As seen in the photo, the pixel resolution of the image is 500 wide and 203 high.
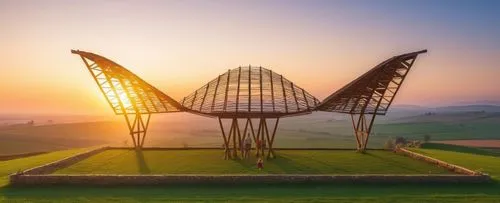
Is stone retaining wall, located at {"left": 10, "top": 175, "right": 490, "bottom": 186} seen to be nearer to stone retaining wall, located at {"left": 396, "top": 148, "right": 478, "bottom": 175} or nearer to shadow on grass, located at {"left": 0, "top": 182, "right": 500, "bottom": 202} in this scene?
shadow on grass, located at {"left": 0, "top": 182, "right": 500, "bottom": 202}

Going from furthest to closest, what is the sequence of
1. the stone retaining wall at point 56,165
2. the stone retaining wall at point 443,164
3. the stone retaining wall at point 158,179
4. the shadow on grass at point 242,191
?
the stone retaining wall at point 443,164, the stone retaining wall at point 56,165, the stone retaining wall at point 158,179, the shadow on grass at point 242,191

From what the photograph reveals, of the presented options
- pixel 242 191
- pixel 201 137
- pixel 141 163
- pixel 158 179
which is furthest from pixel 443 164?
pixel 201 137

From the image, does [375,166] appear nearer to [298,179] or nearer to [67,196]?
[298,179]

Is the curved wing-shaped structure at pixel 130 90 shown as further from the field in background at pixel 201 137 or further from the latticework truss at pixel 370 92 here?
the field in background at pixel 201 137

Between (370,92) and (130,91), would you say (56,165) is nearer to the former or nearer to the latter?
(130,91)

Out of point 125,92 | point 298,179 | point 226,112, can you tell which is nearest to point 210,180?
point 298,179

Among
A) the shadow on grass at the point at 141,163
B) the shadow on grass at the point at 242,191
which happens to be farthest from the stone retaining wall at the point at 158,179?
the shadow on grass at the point at 141,163
